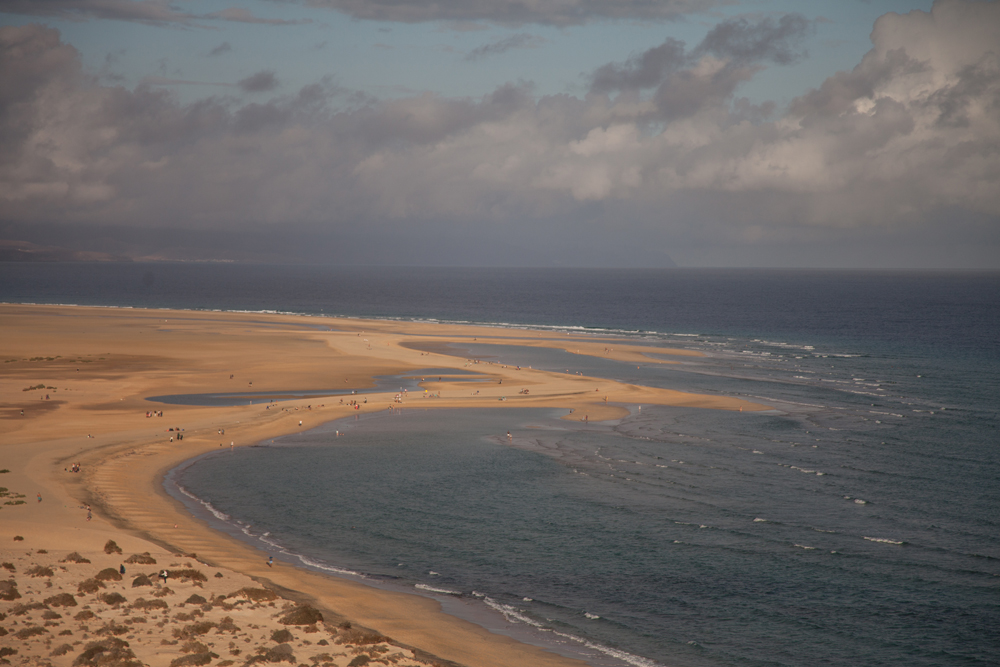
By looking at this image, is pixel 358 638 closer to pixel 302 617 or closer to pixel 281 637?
pixel 302 617

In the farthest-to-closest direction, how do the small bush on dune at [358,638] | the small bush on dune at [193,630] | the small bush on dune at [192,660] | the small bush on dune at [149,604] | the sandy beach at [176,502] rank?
1. the small bush on dune at [149,604]
2. the small bush on dune at [358,638]
3. the sandy beach at [176,502]
4. the small bush on dune at [193,630]
5. the small bush on dune at [192,660]

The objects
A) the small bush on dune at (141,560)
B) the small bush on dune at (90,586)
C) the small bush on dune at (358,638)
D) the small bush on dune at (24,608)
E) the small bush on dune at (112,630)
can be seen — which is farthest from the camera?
the small bush on dune at (141,560)

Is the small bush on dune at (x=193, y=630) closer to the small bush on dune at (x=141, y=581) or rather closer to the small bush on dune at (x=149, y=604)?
the small bush on dune at (x=149, y=604)

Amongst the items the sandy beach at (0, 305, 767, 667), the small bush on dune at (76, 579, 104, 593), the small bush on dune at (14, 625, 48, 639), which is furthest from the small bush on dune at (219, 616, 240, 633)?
the small bush on dune at (76, 579, 104, 593)

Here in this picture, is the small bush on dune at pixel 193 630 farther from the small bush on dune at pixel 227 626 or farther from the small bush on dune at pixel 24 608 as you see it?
the small bush on dune at pixel 24 608

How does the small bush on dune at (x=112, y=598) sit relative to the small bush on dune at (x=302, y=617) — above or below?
above

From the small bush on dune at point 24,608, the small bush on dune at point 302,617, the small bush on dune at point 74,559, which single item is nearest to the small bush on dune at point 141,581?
the small bush on dune at point 24,608

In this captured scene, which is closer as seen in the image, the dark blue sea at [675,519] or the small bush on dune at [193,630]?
the small bush on dune at [193,630]

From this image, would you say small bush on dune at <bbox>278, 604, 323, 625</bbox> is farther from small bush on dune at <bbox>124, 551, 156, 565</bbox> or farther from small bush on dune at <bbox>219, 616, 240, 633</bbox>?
small bush on dune at <bbox>124, 551, 156, 565</bbox>

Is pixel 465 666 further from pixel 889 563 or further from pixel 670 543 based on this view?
pixel 889 563
